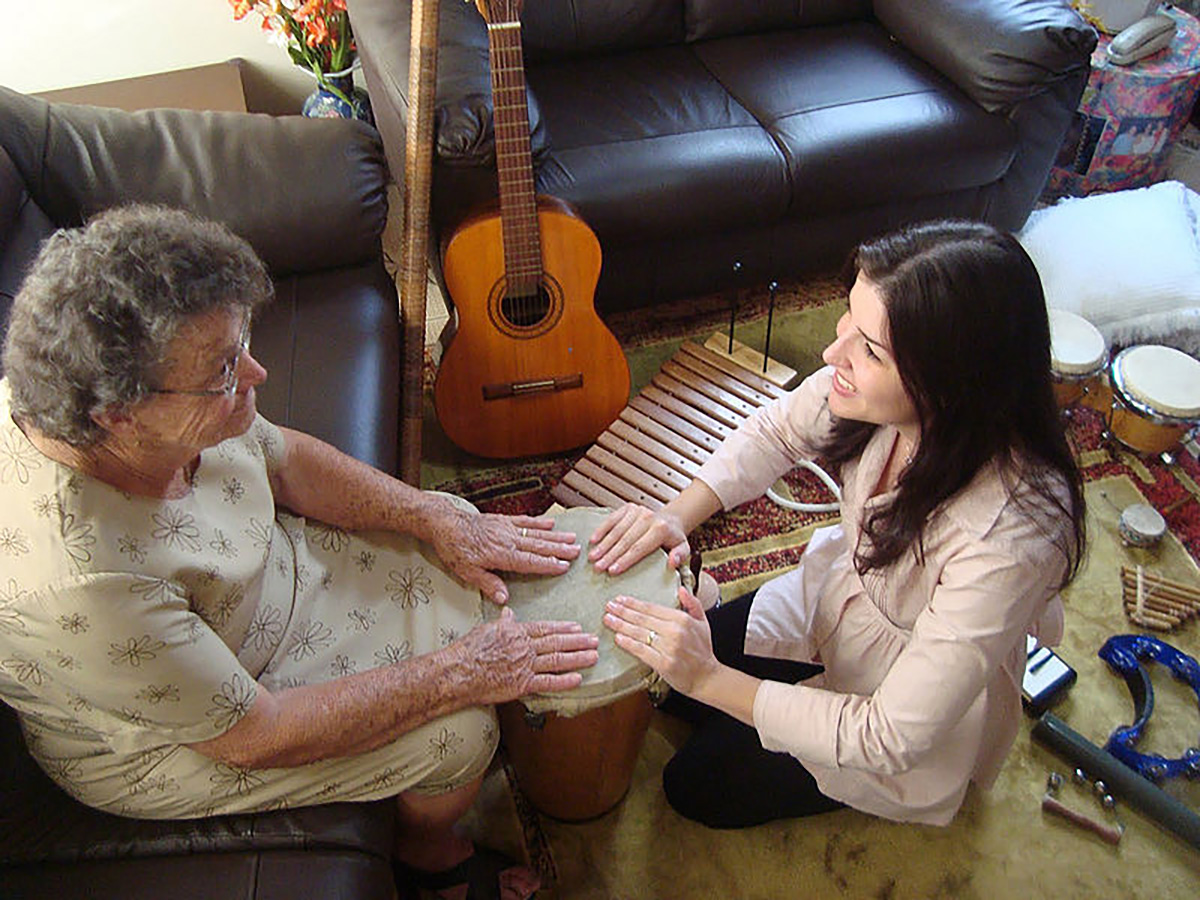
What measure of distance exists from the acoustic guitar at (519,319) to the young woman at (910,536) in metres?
0.71

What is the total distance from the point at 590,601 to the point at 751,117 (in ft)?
5.26

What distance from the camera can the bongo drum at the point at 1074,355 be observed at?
7.23ft

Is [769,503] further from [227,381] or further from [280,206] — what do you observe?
[227,381]

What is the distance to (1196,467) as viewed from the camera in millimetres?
2285

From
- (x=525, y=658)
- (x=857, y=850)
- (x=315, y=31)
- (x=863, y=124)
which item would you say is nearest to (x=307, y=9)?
(x=315, y=31)

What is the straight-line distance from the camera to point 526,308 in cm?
214

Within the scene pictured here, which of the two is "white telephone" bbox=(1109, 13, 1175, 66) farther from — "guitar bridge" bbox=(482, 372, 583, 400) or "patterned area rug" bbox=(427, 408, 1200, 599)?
"guitar bridge" bbox=(482, 372, 583, 400)

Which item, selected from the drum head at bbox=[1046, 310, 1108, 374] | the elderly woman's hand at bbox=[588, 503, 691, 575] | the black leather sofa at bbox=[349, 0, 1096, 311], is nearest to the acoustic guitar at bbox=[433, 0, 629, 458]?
the black leather sofa at bbox=[349, 0, 1096, 311]

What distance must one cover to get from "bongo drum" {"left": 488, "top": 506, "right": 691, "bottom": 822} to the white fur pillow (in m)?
1.61

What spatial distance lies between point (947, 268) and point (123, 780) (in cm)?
125

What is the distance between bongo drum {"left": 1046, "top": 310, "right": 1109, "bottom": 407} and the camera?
2.21 m

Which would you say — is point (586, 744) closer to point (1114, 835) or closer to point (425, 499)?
point (425, 499)

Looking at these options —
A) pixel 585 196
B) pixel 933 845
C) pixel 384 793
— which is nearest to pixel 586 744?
pixel 384 793

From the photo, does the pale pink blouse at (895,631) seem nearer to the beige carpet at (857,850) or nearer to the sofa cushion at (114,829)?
the beige carpet at (857,850)
